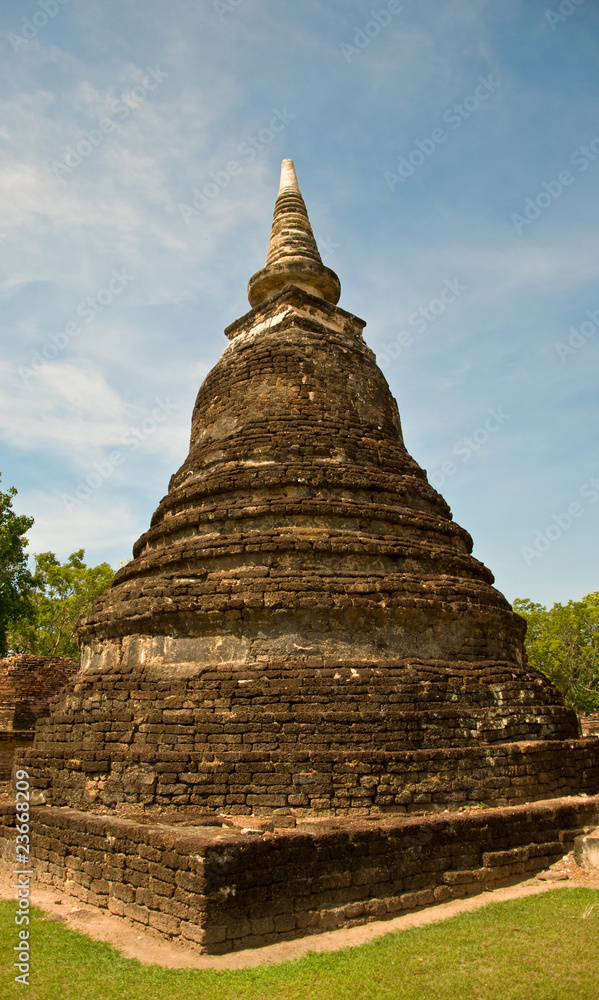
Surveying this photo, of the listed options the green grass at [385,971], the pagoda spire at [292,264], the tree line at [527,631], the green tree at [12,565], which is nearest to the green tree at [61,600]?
the tree line at [527,631]

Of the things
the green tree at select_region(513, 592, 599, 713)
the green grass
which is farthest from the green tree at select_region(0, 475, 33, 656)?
the green tree at select_region(513, 592, 599, 713)

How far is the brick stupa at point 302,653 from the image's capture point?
6.88m

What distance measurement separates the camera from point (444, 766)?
23.2 feet

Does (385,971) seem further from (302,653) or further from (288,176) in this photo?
(288,176)

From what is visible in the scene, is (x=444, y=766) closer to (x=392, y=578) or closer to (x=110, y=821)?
(x=392, y=578)

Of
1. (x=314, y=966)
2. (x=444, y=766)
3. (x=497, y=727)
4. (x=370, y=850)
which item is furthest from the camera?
(x=497, y=727)

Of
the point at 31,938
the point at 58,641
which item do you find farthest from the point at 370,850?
the point at 58,641

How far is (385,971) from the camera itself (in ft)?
15.6

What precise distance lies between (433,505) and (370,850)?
5.59 m

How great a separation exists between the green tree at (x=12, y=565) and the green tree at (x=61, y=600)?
9.62 metres

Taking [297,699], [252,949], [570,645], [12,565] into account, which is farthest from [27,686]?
[570,645]

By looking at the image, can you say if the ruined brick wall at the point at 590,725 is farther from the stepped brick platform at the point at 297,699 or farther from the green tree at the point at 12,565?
the green tree at the point at 12,565

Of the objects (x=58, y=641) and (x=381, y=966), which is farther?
(x=58, y=641)

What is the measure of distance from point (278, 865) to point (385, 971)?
A: 1.09 m
